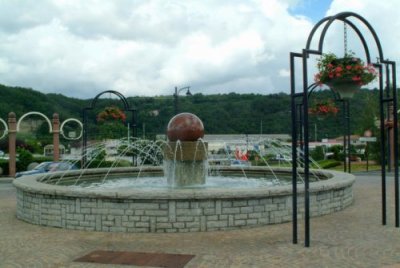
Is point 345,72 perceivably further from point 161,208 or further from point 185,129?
point 185,129

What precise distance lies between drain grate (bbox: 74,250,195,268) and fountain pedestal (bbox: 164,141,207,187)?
4961mm

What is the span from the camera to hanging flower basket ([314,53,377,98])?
8.48m

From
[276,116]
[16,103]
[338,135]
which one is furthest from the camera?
[338,135]

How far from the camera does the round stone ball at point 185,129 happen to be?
12195 mm

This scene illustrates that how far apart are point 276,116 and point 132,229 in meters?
69.7

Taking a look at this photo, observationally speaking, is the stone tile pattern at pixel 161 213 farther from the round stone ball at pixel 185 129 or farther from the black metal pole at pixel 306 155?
the round stone ball at pixel 185 129

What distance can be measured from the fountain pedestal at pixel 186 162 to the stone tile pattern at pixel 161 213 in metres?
3.18

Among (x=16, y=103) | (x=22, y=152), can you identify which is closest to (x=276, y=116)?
(x=16, y=103)

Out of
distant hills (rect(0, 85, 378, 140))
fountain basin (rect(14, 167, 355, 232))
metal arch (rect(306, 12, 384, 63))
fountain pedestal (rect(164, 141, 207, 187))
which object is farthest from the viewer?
distant hills (rect(0, 85, 378, 140))

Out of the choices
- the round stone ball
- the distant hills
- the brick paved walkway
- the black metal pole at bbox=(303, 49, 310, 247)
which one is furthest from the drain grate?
the distant hills

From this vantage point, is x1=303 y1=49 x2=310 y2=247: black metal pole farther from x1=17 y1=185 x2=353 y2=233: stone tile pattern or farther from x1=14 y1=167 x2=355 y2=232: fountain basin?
x1=17 y1=185 x2=353 y2=233: stone tile pattern

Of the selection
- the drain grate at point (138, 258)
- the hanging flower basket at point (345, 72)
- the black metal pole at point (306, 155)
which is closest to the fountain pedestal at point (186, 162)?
the hanging flower basket at point (345, 72)

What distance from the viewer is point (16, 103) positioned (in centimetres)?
6531

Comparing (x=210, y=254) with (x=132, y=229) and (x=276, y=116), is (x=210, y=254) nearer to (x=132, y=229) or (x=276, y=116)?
(x=132, y=229)
